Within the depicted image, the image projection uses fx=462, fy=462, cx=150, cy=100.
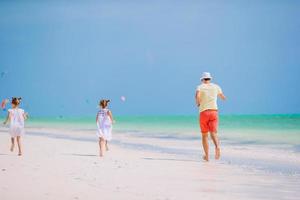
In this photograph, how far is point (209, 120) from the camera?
9672 millimetres

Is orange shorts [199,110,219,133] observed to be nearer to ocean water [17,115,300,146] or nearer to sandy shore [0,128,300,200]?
sandy shore [0,128,300,200]

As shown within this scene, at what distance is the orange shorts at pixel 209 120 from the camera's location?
379 inches

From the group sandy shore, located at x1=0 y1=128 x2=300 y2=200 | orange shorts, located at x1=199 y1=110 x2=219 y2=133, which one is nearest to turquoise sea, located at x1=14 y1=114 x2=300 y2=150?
orange shorts, located at x1=199 y1=110 x2=219 y2=133

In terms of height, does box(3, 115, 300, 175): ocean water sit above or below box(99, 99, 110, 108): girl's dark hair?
below

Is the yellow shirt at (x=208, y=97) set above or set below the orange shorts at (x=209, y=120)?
above

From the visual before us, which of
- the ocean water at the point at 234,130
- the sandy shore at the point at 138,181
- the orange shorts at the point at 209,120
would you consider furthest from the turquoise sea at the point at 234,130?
the sandy shore at the point at 138,181

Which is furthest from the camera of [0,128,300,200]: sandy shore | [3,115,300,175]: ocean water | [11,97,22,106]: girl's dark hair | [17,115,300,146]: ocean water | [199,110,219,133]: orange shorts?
[17,115,300,146]: ocean water

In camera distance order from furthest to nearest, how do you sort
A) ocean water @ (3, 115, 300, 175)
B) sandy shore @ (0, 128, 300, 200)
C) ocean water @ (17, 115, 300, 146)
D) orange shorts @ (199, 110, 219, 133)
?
ocean water @ (17, 115, 300, 146)
ocean water @ (3, 115, 300, 175)
orange shorts @ (199, 110, 219, 133)
sandy shore @ (0, 128, 300, 200)

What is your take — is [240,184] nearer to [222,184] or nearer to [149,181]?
[222,184]

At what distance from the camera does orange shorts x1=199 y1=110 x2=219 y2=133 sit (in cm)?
962

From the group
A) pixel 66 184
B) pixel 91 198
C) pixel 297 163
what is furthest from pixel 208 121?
pixel 91 198

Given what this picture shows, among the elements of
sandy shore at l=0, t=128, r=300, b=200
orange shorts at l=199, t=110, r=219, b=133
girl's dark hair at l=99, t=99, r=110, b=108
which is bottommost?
sandy shore at l=0, t=128, r=300, b=200

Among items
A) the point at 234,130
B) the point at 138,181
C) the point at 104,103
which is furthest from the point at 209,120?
the point at 234,130

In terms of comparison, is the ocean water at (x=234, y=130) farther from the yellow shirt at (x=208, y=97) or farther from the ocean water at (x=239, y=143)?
the yellow shirt at (x=208, y=97)
